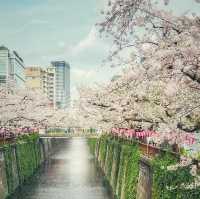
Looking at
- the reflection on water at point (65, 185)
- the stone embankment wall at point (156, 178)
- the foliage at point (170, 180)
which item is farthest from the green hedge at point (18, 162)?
the foliage at point (170, 180)

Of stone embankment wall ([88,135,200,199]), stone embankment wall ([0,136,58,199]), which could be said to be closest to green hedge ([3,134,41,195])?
stone embankment wall ([0,136,58,199])

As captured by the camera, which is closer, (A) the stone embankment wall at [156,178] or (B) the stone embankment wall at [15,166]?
(A) the stone embankment wall at [156,178]

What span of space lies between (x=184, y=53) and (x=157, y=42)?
2464 millimetres

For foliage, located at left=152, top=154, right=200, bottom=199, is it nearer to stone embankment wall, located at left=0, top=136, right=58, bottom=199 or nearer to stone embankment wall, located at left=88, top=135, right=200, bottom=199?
stone embankment wall, located at left=88, top=135, right=200, bottom=199

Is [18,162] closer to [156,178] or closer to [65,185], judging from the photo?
[65,185]

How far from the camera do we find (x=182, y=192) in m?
20.2

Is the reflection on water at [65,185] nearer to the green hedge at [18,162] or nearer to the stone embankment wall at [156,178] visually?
the green hedge at [18,162]

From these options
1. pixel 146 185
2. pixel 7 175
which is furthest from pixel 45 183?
pixel 146 185

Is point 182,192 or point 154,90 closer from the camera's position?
point 182,192

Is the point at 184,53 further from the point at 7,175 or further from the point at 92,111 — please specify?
the point at 92,111

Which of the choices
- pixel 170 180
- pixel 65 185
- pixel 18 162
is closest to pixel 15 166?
pixel 18 162

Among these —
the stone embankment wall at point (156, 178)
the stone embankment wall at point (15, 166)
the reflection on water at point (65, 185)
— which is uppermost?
the stone embankment wall at point (156, 178)

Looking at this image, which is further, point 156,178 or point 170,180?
point 156,178

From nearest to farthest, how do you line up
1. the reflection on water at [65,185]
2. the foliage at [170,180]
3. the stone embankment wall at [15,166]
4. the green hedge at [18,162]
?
the foliage at [170,180]
the stone embankment wall at [15,166]
the reflection on water at [65,185]
the green hedge at [18,162]
